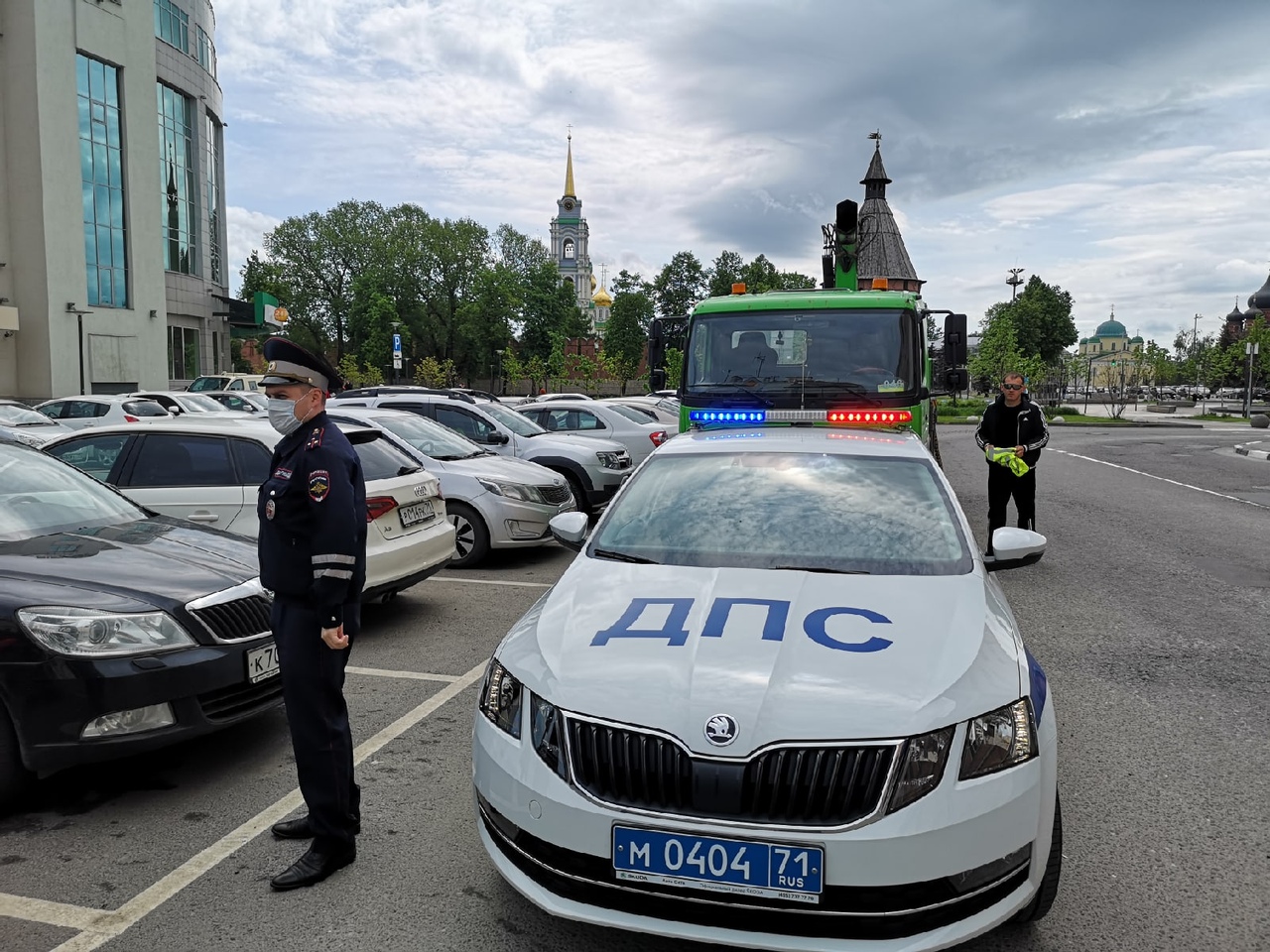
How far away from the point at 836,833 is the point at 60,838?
302cm

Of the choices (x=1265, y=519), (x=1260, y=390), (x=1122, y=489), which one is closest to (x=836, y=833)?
(x=1265, y=519)

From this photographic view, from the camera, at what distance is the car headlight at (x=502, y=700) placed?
2977 mm

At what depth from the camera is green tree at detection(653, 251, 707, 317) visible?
8925 cm

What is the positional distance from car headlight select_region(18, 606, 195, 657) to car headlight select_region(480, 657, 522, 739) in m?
1.60

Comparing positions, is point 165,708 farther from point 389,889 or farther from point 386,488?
point 386,488

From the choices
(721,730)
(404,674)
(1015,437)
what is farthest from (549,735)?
(1015,437)

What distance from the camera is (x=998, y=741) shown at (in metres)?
2.74

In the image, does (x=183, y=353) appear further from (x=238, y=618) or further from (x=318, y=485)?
(x=318, y=485)

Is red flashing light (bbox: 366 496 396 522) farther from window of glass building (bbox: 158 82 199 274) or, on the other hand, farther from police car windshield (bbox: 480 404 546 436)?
window of glass building (bbox: 158 82 199 274)

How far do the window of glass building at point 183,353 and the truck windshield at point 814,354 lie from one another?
42.8 meters

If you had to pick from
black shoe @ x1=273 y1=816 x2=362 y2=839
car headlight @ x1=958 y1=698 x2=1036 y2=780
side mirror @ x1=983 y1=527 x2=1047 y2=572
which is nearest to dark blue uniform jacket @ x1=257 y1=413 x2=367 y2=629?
black shoe @ x1=273 y1=816 x2=362 y2=839

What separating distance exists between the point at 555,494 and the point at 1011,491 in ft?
15.3

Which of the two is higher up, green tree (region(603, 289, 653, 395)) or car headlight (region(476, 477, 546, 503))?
green tree (region(603, 289, 653, 395))

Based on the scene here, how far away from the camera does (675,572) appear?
3637 millimetres
